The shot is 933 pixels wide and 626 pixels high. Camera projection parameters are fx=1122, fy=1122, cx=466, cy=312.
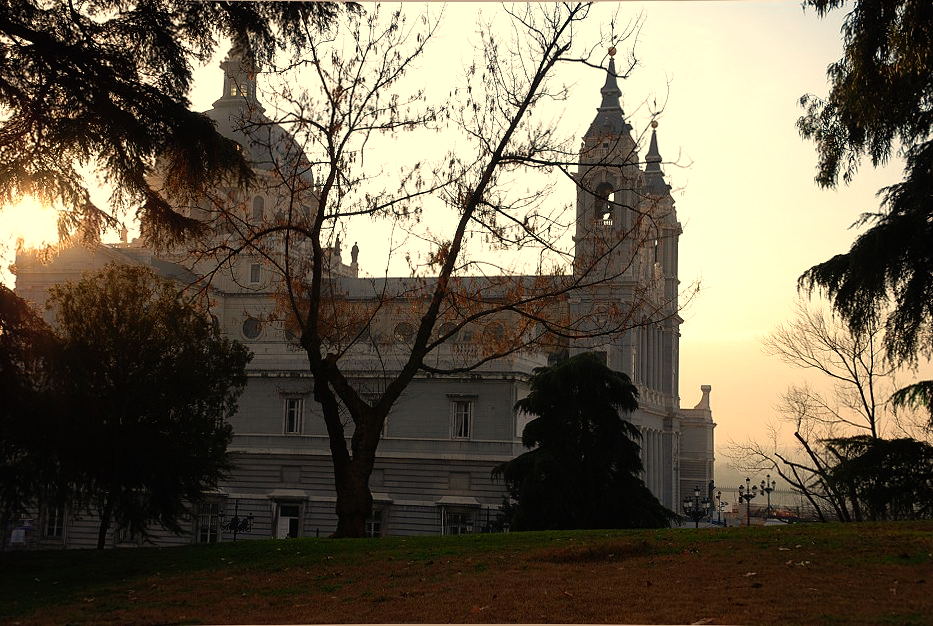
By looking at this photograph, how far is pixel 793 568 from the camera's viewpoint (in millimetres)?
11203

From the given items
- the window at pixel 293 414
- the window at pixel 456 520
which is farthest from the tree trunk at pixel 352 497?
the window at pixel 293 414

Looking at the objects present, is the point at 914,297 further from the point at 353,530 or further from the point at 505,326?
the point at 353,530

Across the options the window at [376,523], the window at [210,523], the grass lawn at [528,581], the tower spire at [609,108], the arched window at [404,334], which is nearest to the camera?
the grass lawn at [528,581]

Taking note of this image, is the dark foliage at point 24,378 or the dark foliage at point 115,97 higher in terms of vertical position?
the dark foliage at point 115,97

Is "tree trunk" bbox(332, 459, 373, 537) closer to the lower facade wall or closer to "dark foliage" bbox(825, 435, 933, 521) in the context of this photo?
"dark foliage" bbox(825, 435, 933, 521)

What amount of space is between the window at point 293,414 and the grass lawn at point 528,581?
30573 mm

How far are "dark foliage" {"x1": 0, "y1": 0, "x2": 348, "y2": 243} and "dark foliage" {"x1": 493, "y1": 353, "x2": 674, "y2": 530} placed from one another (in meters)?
17.6

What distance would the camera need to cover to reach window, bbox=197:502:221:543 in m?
44.0

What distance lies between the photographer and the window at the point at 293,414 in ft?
154

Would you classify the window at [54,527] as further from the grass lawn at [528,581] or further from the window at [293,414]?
the grass lawn at [528,581]

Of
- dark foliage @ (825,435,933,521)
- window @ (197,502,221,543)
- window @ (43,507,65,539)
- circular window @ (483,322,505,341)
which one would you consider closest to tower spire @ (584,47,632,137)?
window @ (197,502,221,543)

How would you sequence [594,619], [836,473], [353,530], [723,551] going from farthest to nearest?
[353,530], [836,473], [723,551], [594,619]

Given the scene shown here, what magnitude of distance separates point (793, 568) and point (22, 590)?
939cm

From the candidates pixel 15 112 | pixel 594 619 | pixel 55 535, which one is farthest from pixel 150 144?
pixel 55 535
